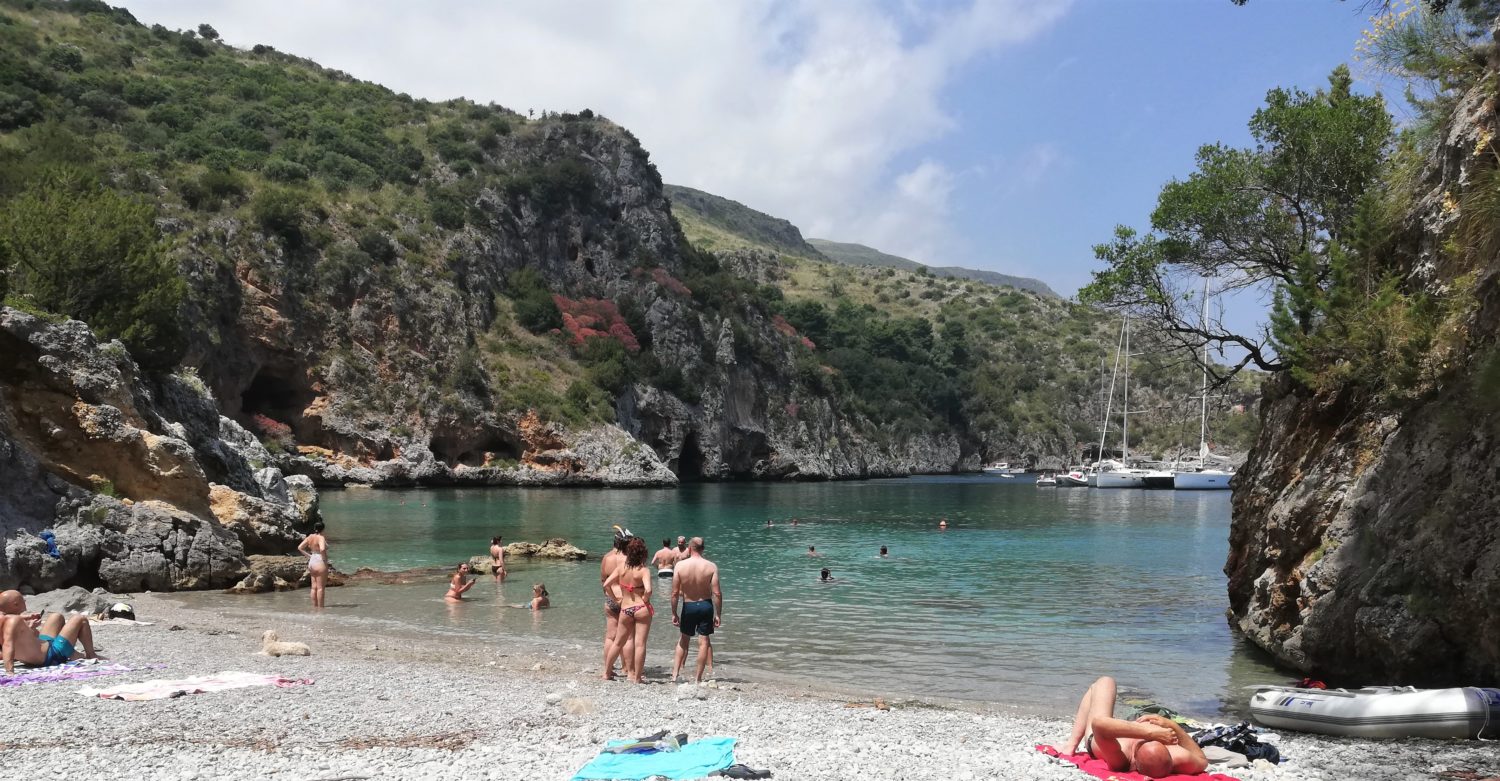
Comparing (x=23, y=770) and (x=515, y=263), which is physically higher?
(x=515, y=263)

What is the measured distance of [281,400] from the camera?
56812 mm

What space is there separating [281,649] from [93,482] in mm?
9693

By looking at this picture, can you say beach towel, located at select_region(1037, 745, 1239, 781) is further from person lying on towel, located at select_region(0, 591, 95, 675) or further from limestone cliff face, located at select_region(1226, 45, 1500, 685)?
person lying on towel, located at select_region(0, 591, 95, 675)

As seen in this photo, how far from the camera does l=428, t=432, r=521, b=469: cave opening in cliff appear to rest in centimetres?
5975

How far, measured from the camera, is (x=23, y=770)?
20.4 feet

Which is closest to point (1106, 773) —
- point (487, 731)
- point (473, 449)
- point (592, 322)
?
point (487, 731)

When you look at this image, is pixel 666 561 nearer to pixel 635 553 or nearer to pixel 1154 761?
pixel 635 553

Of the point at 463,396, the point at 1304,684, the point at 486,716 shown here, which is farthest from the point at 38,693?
the point at 463,396

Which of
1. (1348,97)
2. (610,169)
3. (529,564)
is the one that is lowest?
(529,564)

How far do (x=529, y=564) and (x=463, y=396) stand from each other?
36843mm

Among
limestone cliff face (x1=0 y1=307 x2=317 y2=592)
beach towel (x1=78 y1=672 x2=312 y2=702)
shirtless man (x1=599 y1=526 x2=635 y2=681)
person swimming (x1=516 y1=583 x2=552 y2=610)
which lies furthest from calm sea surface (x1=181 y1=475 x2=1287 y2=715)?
beach towel (x1=78 y1=672 x2=312 y2=702)

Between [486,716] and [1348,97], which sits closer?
[486,716]

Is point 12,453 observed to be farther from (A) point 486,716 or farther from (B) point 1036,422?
(B) point 1036,422

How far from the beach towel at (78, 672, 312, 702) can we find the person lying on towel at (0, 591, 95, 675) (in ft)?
4.96
